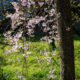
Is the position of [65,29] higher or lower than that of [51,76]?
higher

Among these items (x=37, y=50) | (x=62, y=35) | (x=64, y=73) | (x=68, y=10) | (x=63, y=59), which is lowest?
(x=37, y=50)

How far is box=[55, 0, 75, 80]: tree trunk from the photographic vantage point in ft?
9.48

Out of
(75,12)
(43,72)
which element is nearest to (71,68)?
(43,72)

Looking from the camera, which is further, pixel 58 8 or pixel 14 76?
pixel 14 76

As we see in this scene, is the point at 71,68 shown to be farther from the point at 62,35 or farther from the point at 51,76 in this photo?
the point at 51,76

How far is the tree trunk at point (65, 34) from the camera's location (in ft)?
9.48

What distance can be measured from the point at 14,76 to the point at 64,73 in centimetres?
181

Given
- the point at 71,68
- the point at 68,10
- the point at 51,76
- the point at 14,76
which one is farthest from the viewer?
the point at 14,76

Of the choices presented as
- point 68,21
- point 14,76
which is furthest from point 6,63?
point 68,21

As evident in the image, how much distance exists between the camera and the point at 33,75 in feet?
15.2

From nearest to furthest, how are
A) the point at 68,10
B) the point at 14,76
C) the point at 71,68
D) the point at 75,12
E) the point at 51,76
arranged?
1. the point at 68,10
2. the point at 71,68
3. the point at 51,76
4. the point at 14,76
5. the point at 75,12

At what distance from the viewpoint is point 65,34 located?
2.96 meters

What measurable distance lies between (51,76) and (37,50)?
9.72 ft

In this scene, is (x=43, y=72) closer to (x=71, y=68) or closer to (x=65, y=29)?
(x=71, y=68)
